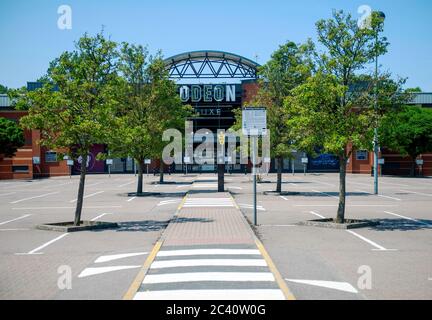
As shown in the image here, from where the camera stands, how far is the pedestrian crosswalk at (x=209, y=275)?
7.99 meters

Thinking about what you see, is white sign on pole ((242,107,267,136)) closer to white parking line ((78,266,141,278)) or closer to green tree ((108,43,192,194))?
white parking line ((78,266,141,278))

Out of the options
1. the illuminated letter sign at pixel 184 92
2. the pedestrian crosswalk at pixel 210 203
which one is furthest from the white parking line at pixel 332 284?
the illuminated letter sign at pixel 184 92

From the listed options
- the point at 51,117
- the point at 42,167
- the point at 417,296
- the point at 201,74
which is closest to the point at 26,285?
the point at 417,296

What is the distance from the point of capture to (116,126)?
55.6ft

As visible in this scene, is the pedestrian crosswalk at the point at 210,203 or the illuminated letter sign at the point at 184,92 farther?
the illuminated letter sign at the point at 184,92

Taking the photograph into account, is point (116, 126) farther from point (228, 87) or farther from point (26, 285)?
point (228, 87)

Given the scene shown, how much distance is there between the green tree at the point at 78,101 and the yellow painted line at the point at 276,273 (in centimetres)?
705

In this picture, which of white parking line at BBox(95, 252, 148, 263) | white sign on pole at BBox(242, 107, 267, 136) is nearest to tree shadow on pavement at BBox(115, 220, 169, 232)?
white parking line at BBox(95, 252, 148, 263)

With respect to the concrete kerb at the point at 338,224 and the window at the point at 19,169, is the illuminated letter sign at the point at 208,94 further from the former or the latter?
the concrete kerb at the point at 338,224

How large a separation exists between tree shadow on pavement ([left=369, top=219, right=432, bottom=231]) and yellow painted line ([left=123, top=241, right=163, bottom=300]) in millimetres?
7889

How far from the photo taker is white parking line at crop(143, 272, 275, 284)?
29.5 ft

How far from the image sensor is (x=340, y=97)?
54.5ft

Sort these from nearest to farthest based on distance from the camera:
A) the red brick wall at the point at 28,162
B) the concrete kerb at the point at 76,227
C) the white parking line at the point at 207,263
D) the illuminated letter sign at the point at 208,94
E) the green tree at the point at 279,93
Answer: the white parking line at the point at 207,263, the concrete kerb at the point at 76,227, the green tree at the point at 279,93, the red brick wall at the point at 28,162, the illuminated letter sign at the point at 208,94

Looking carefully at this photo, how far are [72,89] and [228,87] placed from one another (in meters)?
53.1
